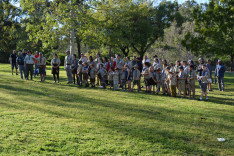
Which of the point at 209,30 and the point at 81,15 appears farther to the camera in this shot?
the point at 209,30

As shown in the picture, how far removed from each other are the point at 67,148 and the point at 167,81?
30.5ft

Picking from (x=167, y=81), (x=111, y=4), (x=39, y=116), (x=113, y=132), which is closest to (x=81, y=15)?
(x=111, y=4)

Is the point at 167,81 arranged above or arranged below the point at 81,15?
below

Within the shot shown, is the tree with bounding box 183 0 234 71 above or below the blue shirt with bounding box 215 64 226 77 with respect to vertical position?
above

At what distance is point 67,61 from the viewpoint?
17.0 metres

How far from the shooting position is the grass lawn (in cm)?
568

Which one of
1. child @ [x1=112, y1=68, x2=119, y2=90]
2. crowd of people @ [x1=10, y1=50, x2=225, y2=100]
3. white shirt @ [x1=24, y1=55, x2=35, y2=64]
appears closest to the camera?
crowd of people @ [x1=10, y1=50, x2=225, y2=100]

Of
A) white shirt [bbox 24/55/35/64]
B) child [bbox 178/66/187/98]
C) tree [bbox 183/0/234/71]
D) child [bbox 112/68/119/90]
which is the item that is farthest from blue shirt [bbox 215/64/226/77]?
tree [bbox 183/0/234/71]

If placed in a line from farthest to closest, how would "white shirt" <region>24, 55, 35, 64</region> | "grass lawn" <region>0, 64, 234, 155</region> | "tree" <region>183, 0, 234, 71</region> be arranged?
"tree" <region>183, 0, 234, 71</region> → "white shirt" <region>24, 55, 35, 64</region> → "grass lawn" <region>0, 64, 234, 155</region>

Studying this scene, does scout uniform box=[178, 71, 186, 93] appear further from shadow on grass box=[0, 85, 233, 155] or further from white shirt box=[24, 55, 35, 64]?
white shirt box=[24, 55, 35, 64]

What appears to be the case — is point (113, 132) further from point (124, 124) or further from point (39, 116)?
point (39, 116)

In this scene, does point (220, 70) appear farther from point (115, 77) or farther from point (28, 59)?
point (28, 59)

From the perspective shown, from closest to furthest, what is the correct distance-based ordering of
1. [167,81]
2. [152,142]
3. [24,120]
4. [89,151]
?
[89,151] → [152,142] → [24,120] → [167,81]

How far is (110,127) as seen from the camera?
721 cm
